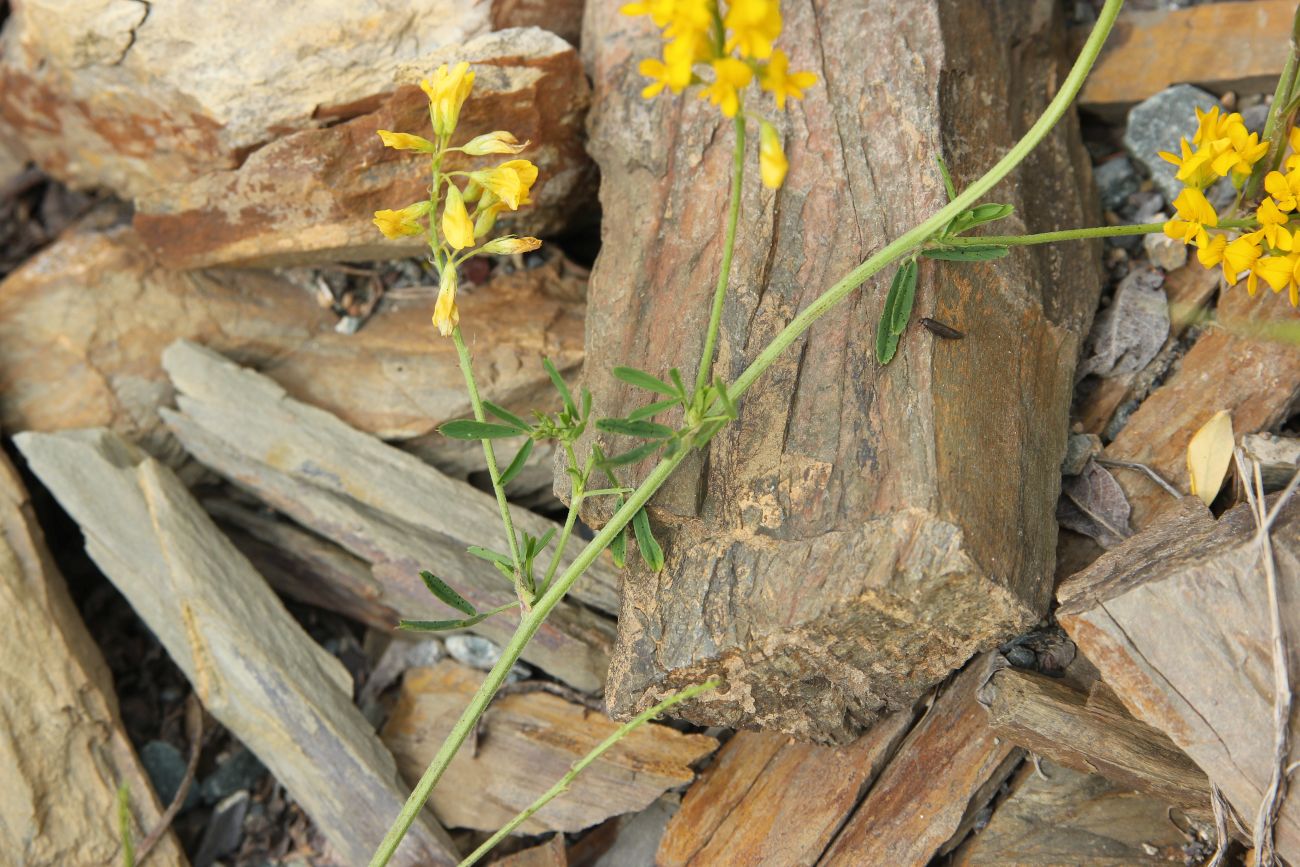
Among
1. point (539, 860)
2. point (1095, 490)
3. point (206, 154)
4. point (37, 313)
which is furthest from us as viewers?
point (37, 313)

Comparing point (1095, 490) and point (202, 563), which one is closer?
point (1095, 490)

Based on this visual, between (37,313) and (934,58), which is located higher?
(934,58)

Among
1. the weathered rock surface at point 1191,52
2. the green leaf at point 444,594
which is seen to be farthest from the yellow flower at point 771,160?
the weathered rock surface at point 1191,52

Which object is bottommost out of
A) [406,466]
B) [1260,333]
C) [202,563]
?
[202,563]

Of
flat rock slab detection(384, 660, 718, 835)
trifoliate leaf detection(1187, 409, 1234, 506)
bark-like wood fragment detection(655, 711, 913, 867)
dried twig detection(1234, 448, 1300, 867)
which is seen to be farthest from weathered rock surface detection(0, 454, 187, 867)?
trifoliate leaf detection(1187, 409, 1234, 506)

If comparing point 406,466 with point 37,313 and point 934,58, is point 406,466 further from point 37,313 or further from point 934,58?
point 934,58

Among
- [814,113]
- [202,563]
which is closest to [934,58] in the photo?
[814,113]

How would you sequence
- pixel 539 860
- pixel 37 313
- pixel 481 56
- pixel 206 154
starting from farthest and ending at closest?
pixel 37 313 → pixel 206 154 → pixel 481 56 → pixel 539 860
